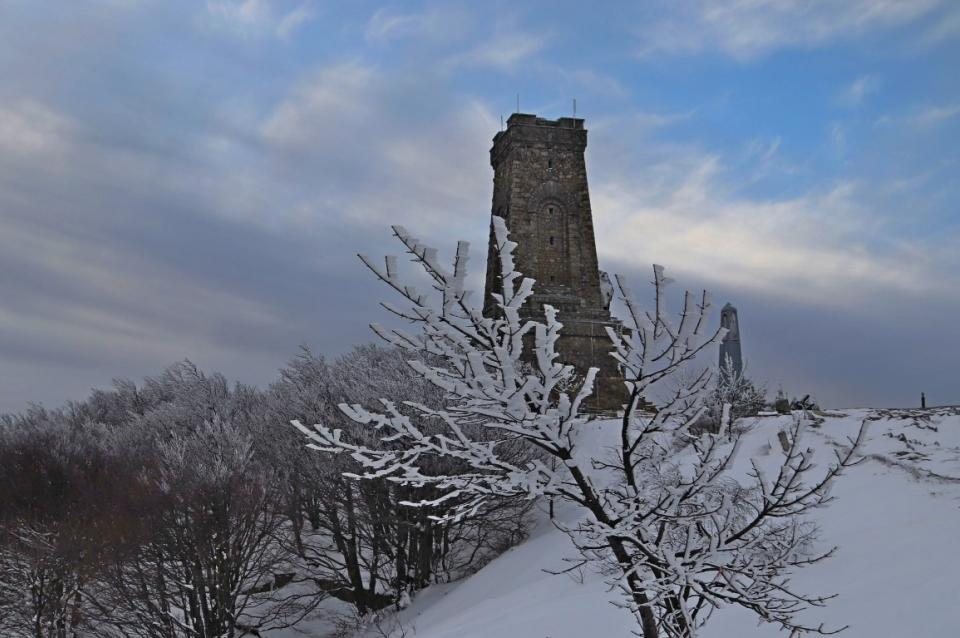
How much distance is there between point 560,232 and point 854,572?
28108 mm

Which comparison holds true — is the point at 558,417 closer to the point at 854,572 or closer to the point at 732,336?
the point at 854,572

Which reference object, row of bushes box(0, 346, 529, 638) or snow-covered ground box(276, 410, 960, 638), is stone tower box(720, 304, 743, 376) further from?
row of bushes box(0, 346, 529, 638)

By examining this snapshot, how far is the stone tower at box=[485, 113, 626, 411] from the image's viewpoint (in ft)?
117

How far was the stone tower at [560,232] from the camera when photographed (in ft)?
117

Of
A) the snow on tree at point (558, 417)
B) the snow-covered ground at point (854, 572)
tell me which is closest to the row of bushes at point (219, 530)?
the snow-covered ground at point (854, 572)

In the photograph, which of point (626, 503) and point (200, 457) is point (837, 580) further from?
point (200, 457)

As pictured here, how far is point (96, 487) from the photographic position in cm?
2241

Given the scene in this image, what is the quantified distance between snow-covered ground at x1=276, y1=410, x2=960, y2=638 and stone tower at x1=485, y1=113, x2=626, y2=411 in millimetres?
15367

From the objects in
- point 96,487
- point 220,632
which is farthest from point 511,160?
point 220,632

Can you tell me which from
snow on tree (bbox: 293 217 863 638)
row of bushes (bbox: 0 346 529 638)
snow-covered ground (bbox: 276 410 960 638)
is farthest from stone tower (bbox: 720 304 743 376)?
snow on tree (bbox: 293 217 863 638)

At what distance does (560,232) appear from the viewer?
1463 inches

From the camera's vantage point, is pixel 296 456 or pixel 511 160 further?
pixel 511 160

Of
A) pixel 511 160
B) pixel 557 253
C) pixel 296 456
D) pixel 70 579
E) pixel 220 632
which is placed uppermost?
pixel 511 160

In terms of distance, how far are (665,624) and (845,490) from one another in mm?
11256
